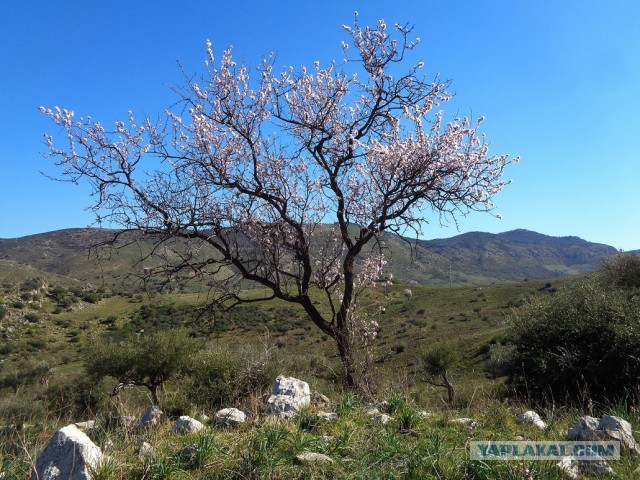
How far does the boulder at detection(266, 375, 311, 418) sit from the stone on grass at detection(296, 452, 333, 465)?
1.36m

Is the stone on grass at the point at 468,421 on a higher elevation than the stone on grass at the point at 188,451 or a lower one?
lower

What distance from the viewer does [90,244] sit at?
8586 mm

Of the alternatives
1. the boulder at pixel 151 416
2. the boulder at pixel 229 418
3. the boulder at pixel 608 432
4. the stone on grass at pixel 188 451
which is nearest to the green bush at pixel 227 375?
the boulder at pixel 151 416

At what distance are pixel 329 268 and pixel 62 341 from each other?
4691 cm

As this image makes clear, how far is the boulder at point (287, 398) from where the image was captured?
231 inches

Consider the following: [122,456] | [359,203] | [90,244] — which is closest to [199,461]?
[122,456]

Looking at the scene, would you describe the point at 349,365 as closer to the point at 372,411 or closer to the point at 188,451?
the point at 372,411

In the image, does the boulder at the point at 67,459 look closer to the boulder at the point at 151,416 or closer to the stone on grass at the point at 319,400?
the boulder at the point at 151,416

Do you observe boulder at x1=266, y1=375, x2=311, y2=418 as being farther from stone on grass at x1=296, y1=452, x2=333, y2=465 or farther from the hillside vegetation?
stone on grass at x1=296, y1=452, x2=333, y2=465

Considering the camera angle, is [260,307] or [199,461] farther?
[260,307]

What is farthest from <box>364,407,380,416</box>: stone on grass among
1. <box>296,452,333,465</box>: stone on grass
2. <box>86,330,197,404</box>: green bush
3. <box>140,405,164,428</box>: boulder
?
<box>86,330,197,404</box>: green bush

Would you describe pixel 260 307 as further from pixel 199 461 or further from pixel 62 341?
pixel 199 461

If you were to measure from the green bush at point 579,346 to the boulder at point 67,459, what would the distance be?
781cm

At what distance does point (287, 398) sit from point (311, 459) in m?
1.96
